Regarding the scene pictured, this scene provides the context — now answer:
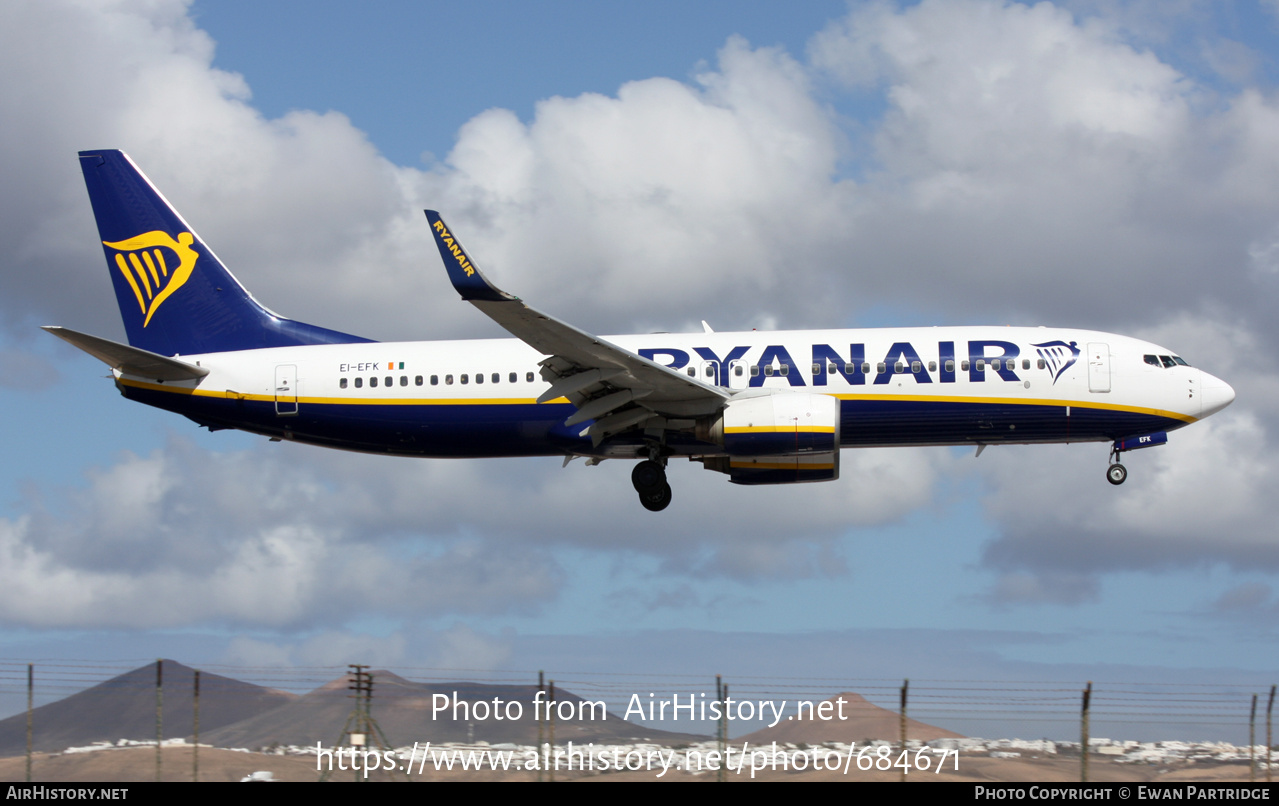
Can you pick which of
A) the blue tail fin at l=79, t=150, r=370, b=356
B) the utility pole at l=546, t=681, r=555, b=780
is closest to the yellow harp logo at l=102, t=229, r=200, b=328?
the blue tail fin at l=79, t=150, r=370, b=356

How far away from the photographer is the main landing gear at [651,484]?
32.7m

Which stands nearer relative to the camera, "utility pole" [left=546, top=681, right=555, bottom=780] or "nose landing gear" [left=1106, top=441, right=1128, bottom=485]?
"utility pole" [left=546, top=681, right=555, bottom=780]

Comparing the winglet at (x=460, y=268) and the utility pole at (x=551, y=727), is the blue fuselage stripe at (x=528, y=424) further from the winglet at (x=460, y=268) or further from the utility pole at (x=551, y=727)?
the utility pole at (x=551, y=727)

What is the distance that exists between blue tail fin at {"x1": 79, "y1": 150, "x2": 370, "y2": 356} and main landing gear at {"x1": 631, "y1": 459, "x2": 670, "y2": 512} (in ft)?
28.9

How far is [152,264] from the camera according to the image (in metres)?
37.5

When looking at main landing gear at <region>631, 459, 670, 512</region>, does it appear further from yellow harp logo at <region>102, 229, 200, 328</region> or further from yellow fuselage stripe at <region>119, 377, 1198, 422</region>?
yellow harp logo at <region>102, 229, 200, 328</region>

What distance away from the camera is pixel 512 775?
74.4 ft

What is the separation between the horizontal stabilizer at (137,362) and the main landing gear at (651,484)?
12.0 m

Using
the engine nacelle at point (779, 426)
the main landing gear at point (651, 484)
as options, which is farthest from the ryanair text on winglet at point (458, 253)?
the main landing gear at point (651, 484)

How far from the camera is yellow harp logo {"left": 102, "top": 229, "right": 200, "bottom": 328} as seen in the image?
3700 centimetres

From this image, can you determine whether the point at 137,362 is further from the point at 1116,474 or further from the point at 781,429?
the point at 1116,474

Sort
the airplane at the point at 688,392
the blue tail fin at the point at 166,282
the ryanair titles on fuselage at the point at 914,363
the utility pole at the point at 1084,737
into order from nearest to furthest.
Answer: the utility pole at the point at 1084,737, the airplane at the point at 688,392, the ryanair titles on fuselage at the point at 914,363, the blue tail fin at the point at 166,282
